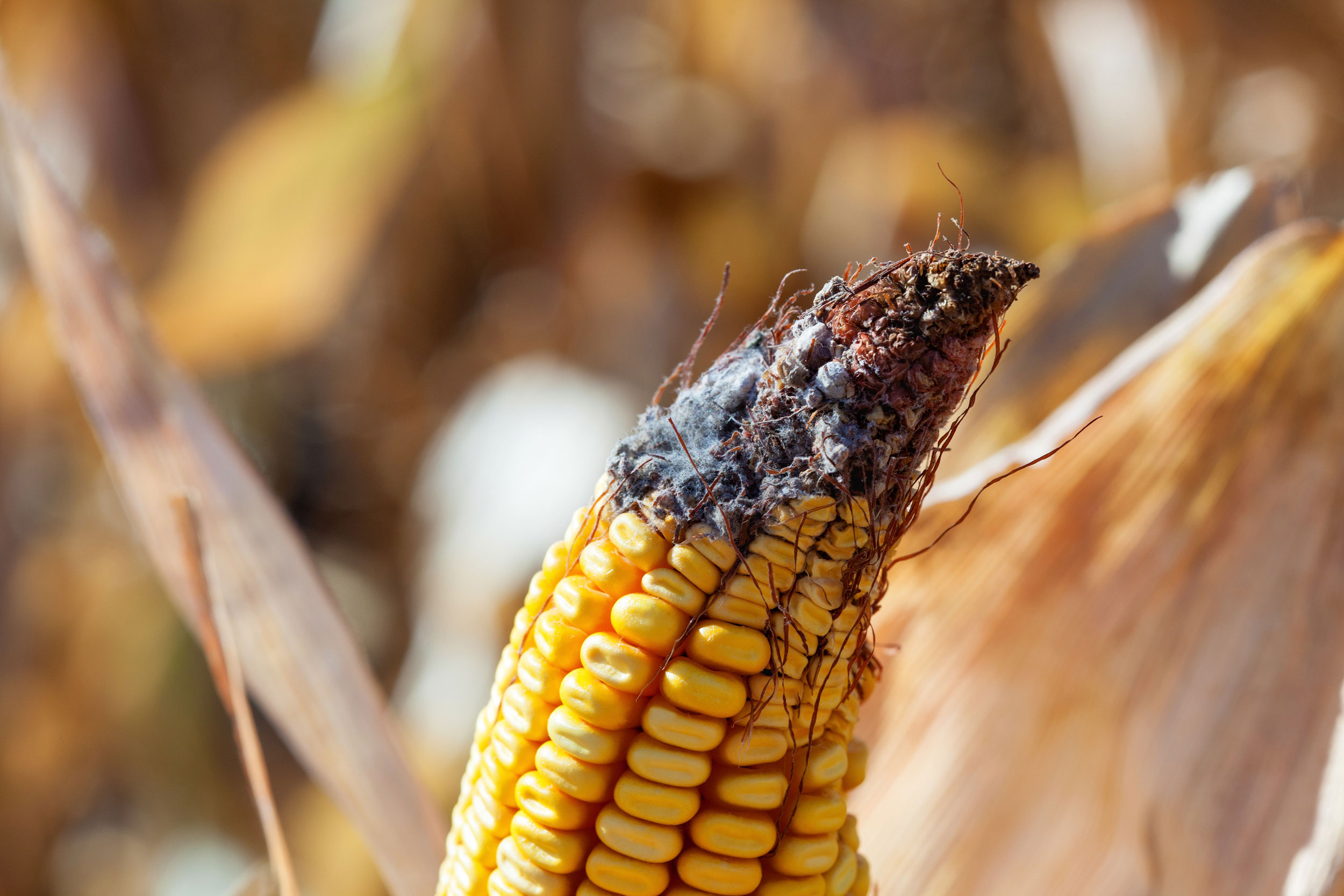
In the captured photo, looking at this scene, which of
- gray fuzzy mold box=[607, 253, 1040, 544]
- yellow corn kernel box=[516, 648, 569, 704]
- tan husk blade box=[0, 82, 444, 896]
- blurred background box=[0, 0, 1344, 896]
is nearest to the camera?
gray fuzzy mold box=[607, 253, 1040, 544]

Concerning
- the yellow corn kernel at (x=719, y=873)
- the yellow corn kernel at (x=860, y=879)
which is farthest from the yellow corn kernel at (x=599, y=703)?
the yellow corn kernel at (x=860, y=879)

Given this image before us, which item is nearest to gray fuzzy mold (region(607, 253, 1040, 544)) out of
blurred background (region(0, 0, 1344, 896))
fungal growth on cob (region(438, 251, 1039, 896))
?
fungal growth on cob (region(438, 251, 1039, 896))

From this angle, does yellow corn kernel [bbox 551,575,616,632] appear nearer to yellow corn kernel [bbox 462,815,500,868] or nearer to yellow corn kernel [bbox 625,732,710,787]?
yellow corn kernel [bbox 625,732,710,787]

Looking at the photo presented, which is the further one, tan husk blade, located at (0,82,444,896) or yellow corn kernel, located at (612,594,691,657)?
tan husk blade, located at (0,82,444,896)

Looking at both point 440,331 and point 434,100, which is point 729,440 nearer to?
point 434,100

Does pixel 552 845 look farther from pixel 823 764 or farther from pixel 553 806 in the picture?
pixel 823 764

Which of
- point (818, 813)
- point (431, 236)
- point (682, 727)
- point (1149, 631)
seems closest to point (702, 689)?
point (682, 727)
